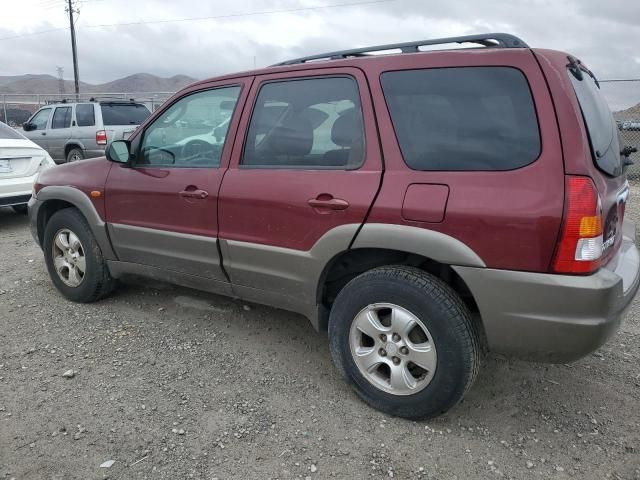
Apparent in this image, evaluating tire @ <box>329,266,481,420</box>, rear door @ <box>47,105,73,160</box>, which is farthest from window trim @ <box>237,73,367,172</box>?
rear door @ <box>47,105,73,160</box>

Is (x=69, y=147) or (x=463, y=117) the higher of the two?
(x=463, y=117)

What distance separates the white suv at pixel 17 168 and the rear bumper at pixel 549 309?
21.1 feet

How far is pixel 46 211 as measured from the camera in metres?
4.41

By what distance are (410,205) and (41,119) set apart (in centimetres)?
1267

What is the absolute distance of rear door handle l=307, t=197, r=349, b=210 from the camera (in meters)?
2.72

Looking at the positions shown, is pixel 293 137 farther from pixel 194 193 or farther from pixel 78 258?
pixel 78 258

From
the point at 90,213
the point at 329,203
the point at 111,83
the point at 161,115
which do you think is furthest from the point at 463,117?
the point at 111,83

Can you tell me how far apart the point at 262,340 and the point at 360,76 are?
189 cm

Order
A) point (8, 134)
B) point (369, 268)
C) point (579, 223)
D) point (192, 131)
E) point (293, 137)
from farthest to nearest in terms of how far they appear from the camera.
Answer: point (8, 134) → point (192, 131) → point (293, 137) → point (369, 268) → point (579, 223)

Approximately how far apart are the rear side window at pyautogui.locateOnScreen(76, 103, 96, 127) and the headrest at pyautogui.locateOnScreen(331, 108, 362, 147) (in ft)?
33.2

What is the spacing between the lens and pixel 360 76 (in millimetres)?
2795

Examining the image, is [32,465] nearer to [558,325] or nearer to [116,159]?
[116,159]

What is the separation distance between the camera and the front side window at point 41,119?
40.9 ft

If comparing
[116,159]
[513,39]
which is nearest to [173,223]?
[116,159]
